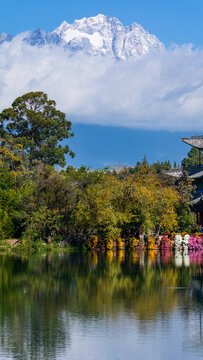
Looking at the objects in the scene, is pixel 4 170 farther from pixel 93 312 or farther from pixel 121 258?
pixel 93 312

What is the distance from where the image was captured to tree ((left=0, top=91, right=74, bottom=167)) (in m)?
71.3

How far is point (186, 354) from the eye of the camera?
1240 centimetres

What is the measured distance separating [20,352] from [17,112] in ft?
200

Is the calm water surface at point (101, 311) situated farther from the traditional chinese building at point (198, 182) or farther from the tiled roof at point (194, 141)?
the tiled roof at point (194, 141)

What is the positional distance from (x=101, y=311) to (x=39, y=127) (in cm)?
5675

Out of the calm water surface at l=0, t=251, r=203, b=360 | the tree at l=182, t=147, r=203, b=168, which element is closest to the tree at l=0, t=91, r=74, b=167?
the tree at l=182, t=147, r=203, b=168

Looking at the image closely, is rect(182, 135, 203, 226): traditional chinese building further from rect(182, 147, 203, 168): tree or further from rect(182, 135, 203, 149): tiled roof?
rect(182, 147, 203, 168): tree

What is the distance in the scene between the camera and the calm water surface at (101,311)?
42.1 ft

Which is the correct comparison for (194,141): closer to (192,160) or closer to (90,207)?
(90,207)

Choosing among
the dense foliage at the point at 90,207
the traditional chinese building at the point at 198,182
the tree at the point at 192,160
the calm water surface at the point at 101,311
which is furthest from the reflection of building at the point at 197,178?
the tree at the point at 192,160

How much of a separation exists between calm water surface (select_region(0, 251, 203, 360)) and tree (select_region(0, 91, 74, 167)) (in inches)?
1680

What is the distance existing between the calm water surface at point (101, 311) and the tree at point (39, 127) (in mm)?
42665

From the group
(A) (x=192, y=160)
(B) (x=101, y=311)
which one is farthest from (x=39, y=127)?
(B) (x=101, y=311)

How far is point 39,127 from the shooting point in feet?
238
